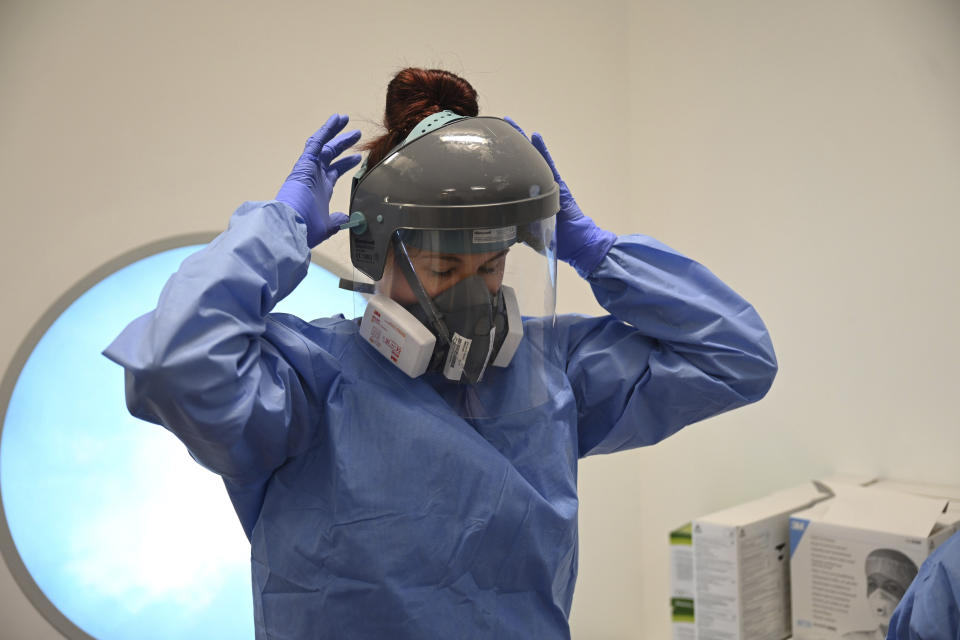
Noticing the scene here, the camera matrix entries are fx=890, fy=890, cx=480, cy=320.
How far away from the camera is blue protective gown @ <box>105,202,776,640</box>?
963 mm

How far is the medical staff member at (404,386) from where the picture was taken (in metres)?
0.99

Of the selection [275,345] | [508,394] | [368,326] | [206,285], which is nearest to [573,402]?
[508,394]

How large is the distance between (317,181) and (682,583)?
52.4 inches

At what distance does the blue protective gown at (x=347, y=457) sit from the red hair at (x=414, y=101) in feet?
0.62

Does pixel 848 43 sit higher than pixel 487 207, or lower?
higher

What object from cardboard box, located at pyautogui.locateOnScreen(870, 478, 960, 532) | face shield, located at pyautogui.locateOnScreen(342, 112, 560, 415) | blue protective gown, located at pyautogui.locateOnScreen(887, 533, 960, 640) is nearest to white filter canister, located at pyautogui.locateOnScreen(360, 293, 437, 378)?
face shield, located at pyautogui.locateOnScreen(342, 112, 560, 415)

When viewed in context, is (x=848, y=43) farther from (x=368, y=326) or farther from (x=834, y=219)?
(x=368, y=326)

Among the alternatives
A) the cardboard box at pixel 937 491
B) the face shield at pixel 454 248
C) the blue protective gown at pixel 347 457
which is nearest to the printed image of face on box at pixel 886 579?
the cardboard box at pixel 937 491

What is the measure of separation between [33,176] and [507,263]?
3.23 feet

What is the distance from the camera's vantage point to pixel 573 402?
126 cm

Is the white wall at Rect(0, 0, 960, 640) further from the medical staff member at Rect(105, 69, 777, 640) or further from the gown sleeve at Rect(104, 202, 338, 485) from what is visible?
the gown sleeve at Rect(104, 202, 338, 485)

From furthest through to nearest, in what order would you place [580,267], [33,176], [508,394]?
[33,176], [580,267], [508,394]

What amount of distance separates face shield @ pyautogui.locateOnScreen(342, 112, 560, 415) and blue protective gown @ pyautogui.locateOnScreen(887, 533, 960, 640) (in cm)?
57

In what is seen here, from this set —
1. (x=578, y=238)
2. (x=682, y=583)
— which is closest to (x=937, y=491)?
(x=682, y=583)
